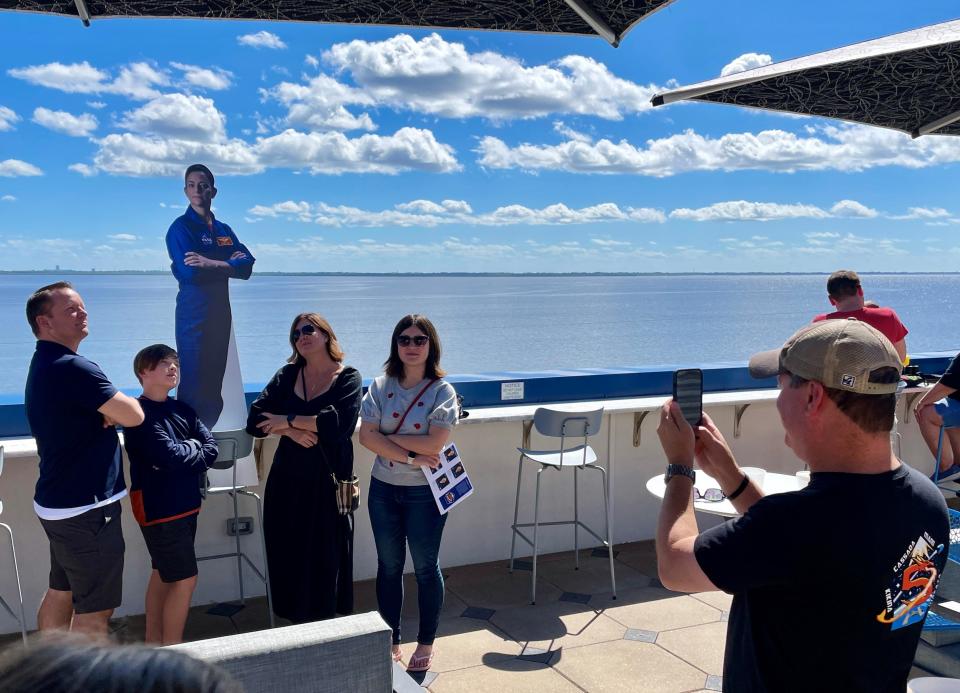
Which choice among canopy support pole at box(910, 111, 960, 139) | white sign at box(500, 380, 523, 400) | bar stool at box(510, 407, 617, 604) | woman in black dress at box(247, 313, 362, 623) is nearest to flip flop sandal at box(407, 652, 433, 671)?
woman in black dress at box(247, 313, 362, 623)

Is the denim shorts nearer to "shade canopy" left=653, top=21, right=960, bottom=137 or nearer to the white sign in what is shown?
"shade canopy" left=653, top=21, right=960, bottom=137

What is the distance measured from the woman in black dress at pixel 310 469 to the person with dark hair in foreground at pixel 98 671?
120 inches

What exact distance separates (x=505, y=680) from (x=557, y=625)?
0.63 metres

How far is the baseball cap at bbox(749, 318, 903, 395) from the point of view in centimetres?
131

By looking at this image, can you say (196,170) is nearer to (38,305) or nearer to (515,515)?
(38,305)

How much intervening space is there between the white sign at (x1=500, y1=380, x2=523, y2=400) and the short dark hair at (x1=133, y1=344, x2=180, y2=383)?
220 cm

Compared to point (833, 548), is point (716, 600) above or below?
below

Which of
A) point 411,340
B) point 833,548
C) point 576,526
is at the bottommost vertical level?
point 576,526

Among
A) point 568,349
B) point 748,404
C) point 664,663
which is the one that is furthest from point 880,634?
point 568,349

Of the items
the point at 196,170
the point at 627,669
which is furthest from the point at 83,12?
the point at 627,669

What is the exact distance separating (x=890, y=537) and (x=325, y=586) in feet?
9.27

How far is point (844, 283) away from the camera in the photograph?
4.79m

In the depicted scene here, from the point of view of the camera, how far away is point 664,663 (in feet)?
11.6

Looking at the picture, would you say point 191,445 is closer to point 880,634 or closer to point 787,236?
point 880,634
